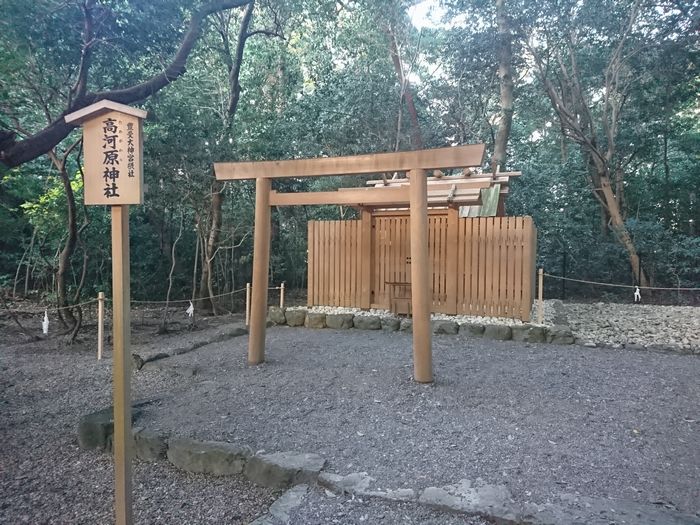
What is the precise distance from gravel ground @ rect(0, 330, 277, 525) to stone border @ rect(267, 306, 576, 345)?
3.80m

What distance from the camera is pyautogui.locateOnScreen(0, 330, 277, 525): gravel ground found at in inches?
112

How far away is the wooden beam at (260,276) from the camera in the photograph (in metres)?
5.65

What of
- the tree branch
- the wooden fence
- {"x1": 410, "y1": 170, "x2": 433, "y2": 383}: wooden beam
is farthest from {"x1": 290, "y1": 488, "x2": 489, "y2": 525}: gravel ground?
the wooden fence

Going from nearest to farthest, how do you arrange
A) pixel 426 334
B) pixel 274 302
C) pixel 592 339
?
pixel 426 334 < pixel 592 339 < pixel 274 302

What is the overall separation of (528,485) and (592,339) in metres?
5.15

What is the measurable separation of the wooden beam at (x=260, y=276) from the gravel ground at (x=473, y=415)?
0.90 ft

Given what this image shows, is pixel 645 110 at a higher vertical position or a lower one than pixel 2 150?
higher

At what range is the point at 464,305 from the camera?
847 centimetres

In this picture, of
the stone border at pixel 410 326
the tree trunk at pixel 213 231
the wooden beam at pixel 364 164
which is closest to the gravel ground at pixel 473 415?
the stone border at pixel 410 326

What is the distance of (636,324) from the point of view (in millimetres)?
8641

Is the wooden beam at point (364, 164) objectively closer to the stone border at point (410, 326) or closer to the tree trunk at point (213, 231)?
the stone border at point (410, 326)

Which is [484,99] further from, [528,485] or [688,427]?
[528,485]

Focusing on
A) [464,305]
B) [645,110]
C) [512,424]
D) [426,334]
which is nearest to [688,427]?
[512,424]

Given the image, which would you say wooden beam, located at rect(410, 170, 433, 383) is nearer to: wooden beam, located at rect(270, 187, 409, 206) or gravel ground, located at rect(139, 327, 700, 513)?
gravel ground, located at rect(139, 327, 700, 513)
